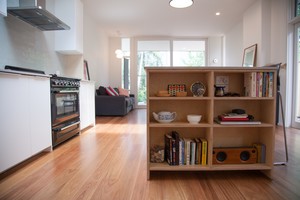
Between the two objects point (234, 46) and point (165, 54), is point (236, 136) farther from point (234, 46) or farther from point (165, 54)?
point (165, 54)

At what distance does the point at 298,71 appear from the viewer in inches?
146

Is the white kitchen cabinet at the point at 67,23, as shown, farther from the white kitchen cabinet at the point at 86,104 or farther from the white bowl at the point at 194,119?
the white bowl at the point at 194,119

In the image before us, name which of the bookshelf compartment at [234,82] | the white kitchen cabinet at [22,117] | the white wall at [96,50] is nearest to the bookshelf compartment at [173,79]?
the bookshelf compartment at [234,82]

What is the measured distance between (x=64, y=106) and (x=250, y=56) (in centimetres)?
439

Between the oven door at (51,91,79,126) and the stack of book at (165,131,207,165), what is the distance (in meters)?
1.61

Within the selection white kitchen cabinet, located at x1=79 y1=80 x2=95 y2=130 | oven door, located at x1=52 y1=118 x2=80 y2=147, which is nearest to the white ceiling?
white kitchen cabinet, located at x1=79 y1=80 x2=95 y2=130

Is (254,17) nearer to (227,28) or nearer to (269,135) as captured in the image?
(227,28)

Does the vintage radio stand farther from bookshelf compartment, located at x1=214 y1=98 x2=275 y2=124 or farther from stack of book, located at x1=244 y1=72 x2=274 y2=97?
stack of book, located at x1=244 y1=72 x2=274 y2=97

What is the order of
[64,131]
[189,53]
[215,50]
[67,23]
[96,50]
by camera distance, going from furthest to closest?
[189,53], [215,50], [96,50], [67,23], [64,131]

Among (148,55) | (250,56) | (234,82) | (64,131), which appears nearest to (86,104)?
(64,131)

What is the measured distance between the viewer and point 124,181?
1566mm

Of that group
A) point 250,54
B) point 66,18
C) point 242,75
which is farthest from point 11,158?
point 250,54

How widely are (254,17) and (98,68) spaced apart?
464 cm

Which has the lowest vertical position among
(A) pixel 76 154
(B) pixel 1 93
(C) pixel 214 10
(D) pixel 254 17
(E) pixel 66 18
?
(A) pixel 76 154
